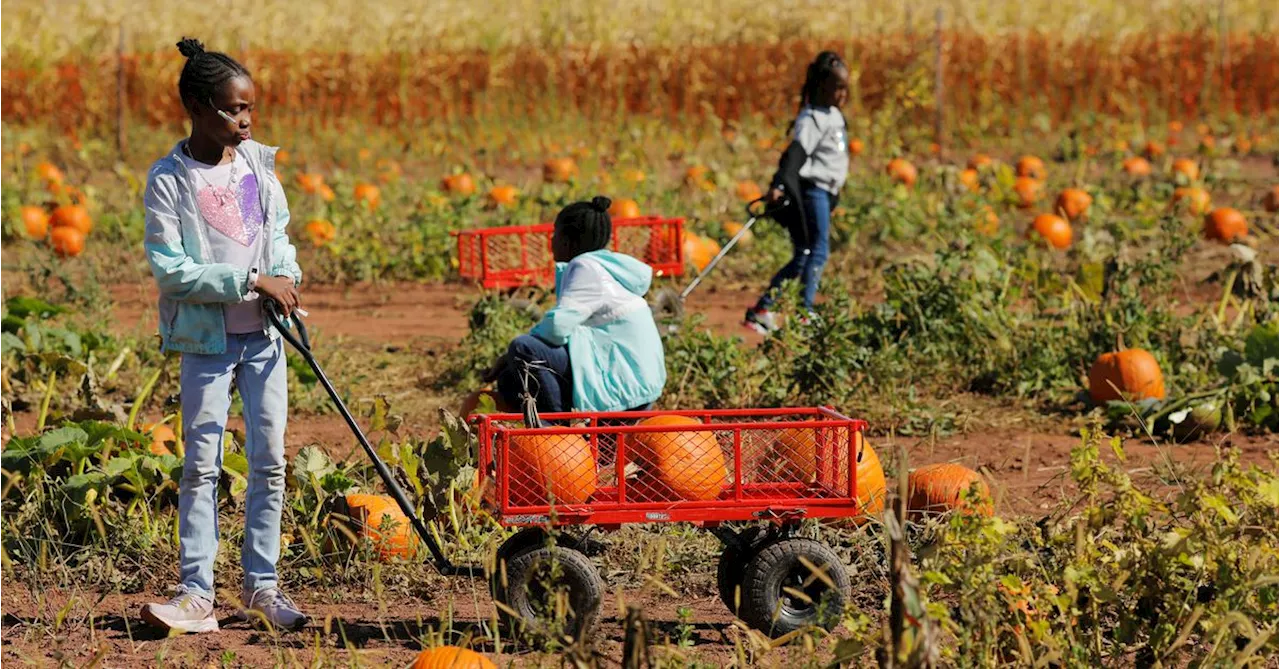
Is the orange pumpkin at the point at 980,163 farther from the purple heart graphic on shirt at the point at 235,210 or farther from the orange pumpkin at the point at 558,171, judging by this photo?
the purple heart graphic on shirt at the point at 235,210

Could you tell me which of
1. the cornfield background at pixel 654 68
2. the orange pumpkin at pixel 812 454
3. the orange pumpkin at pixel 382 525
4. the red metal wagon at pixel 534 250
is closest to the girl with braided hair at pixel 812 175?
the red metal wagon at pixel 534 250

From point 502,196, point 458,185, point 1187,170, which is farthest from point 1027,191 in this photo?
point 458,185

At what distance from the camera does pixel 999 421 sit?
6867mm

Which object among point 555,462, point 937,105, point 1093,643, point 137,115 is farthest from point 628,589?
point 137,115

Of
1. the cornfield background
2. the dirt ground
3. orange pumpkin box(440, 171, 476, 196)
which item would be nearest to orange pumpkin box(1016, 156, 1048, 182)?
the cornfield background

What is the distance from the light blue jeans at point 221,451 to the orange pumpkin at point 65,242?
626 cm

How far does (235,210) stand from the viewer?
427 cm

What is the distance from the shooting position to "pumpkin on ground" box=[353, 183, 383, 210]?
11.1m

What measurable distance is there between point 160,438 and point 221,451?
1347mm

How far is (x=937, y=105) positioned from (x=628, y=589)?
11809 millimetres

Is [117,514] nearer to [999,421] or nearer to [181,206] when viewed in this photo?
[181,206]

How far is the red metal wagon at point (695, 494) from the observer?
417cm

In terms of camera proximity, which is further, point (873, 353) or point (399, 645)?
point (873, 353)

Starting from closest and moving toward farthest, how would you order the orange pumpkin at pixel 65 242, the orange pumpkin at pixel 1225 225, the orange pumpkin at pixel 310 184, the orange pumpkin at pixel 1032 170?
1. the orange pumpkin at pixel 65 242
2. the orange pumpkin at pixel 1225 225
3. the orange pumpkin at pixel 310 184
4. the orange pumpkin at pixel 1032 170
